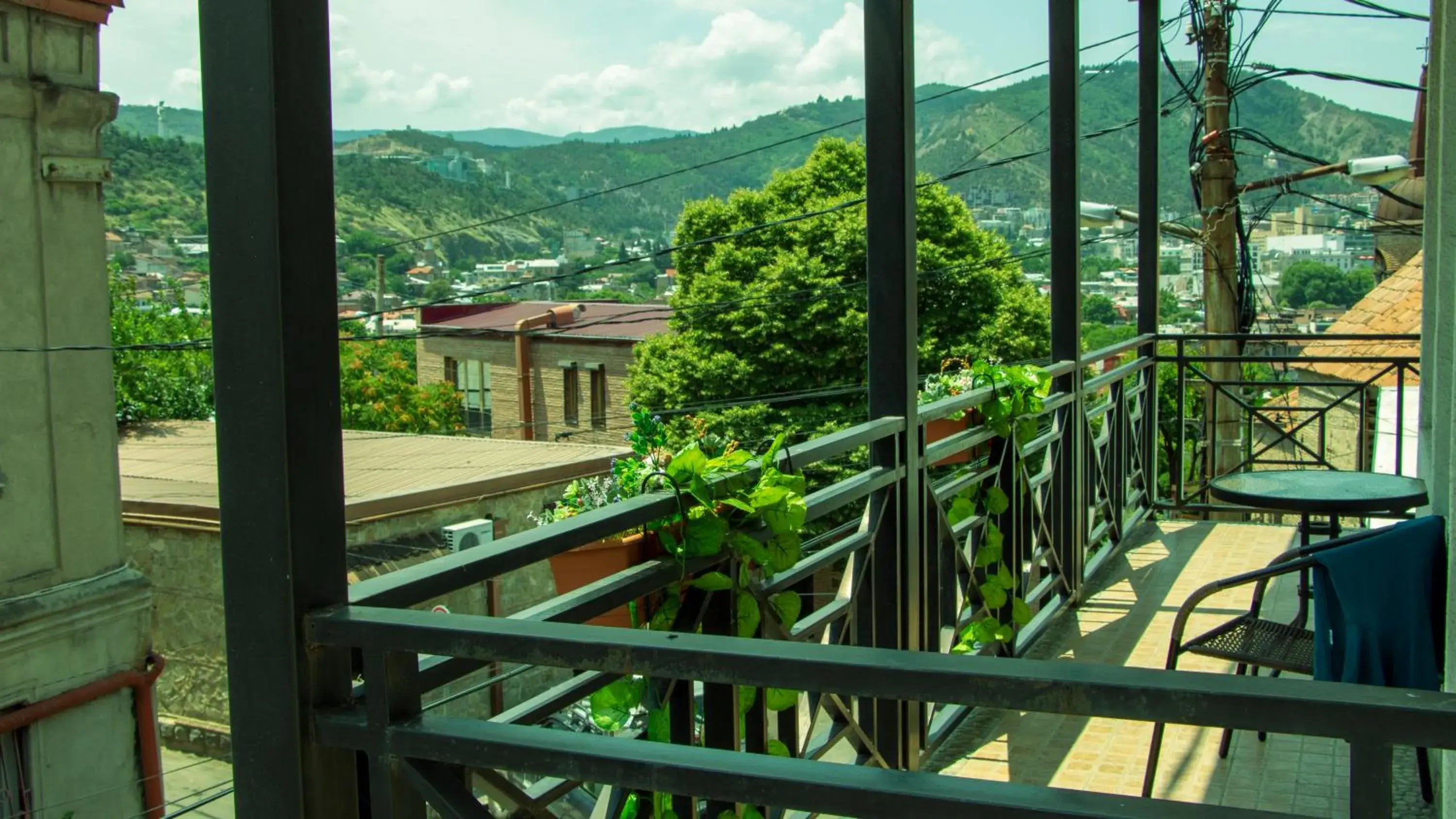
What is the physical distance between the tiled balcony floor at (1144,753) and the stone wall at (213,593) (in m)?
10.4

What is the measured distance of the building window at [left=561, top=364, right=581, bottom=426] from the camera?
3356cm

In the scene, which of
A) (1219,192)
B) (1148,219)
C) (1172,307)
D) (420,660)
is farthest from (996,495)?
(1172,307)

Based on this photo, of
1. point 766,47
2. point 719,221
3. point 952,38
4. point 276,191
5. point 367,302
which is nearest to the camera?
point 276,191

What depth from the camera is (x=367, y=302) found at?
23578 millimetres

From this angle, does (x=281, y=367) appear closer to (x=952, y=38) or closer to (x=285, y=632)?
(x=285, y=632)

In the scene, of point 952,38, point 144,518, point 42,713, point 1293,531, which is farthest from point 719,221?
point 1293,531

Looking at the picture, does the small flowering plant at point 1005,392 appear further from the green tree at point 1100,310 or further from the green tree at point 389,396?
the green tree at point 389,396

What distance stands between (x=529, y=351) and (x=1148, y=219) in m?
30.0

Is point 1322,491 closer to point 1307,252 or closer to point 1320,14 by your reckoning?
point 1320,14

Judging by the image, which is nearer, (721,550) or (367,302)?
(721,550)

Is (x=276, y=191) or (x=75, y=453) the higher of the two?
(x=276, y=191)

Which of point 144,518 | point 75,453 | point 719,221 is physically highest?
point 719,221

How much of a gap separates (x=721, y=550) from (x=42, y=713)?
11755mm

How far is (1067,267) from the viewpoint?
14.5ft
